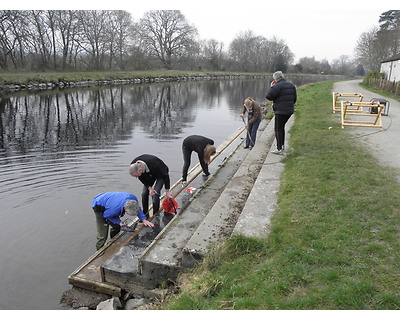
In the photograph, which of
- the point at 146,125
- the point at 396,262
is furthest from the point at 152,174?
the point at 146,125

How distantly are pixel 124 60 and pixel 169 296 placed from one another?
59663 mm

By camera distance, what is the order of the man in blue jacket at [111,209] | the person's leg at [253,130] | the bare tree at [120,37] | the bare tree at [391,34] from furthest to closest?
the bare tree at [120,37] → the bare tree at [391,34] → the person's leg at [253,130] → the man in blue jacket at [111,209]

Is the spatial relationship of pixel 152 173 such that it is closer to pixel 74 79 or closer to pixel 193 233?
pixel 193 233

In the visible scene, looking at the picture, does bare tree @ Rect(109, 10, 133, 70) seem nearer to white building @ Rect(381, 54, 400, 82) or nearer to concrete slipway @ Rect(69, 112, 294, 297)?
white building @ Rect(381, 54, 400, 82)

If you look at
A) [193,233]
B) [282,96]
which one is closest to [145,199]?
[193,233]

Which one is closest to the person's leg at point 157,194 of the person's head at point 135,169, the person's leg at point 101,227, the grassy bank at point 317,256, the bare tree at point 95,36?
the person's head at point 135,169

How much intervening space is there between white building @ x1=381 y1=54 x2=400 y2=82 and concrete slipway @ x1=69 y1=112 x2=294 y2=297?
97.9 ft

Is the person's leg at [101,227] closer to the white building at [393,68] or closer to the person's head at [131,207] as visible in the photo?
the person's head at [131,207]

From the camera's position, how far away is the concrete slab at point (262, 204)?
15.0 ft

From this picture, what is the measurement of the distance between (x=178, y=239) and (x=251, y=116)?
541cm

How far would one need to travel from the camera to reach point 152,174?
5.88m

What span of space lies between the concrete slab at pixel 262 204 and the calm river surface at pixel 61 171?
10.2ft

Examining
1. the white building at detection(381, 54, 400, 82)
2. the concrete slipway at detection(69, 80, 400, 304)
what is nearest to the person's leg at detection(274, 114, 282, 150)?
the concrete slipway at detection(69, 80, 400, 304)

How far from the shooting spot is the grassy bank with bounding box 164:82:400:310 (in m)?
3.16
